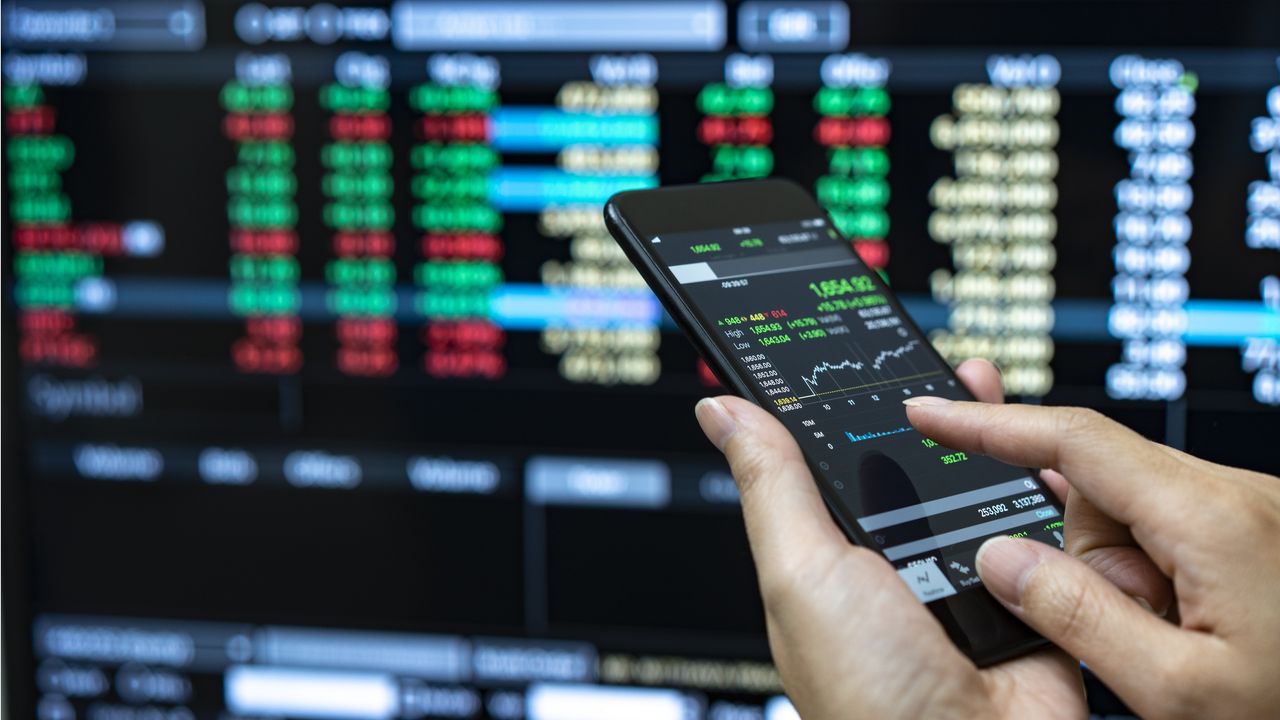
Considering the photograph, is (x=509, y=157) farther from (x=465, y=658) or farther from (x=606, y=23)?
(x=465, y=658)

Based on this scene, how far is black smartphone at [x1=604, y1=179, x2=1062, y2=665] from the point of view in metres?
0.77

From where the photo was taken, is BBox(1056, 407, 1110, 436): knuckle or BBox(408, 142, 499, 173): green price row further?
BBox(408, 142, 499, 173): green price row

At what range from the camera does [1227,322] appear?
1247mm

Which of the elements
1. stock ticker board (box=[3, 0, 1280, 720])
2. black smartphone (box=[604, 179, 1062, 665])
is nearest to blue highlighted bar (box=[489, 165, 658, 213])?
stock ticker board (box=[3, 0, 1280, 720])

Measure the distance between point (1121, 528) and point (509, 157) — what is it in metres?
0.79

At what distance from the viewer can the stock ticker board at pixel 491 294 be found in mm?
1255

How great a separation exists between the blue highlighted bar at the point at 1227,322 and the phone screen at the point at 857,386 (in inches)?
19.4

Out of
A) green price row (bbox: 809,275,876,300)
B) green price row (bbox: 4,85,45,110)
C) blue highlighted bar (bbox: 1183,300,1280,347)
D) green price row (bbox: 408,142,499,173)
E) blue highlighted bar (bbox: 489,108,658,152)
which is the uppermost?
green price row (bbox: 4,85,45,110)

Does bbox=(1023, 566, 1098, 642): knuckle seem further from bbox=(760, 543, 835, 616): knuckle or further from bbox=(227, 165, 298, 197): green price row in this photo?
bbox=(227, 165, 298, 197): green price row

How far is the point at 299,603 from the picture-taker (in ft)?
4.78

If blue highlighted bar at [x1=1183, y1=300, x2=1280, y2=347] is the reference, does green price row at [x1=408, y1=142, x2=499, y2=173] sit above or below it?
above

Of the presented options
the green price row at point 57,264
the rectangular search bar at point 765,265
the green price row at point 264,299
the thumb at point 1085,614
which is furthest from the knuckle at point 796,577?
the green price row at point 57,264

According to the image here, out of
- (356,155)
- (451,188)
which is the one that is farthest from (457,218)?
(356,155)

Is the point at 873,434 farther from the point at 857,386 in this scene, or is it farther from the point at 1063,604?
the point at 1063,604
